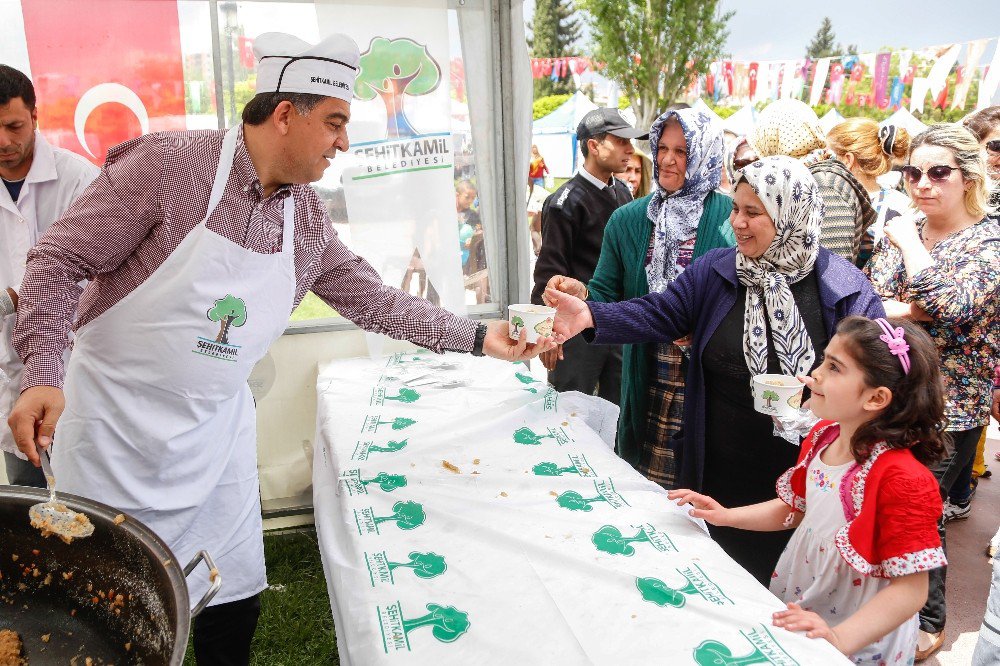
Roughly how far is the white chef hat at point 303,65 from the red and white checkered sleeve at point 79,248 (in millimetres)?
358

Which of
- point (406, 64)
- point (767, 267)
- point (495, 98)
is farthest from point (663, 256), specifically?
point (406, 64)

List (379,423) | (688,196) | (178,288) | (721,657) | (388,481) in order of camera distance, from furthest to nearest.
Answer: (688,196), (379,423), (388,481), (178,288), (721,657)

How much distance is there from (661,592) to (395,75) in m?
3.04

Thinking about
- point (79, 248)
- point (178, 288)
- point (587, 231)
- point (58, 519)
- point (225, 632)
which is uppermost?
point (79, 248)

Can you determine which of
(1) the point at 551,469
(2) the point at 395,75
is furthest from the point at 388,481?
(2) the point at 395,75

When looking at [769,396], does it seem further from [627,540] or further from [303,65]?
[303,65]

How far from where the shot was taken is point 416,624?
1.46 metres

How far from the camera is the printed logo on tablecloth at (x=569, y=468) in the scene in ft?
7.30

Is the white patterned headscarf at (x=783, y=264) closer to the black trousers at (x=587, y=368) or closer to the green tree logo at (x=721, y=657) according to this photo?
the green tree logo at (x=721, y=657)

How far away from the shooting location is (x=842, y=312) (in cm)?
223

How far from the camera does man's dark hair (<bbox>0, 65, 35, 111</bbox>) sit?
2602 millimetres

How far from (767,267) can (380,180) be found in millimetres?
2182

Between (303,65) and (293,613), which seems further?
(293,613)

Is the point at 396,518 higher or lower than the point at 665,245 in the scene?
lower
